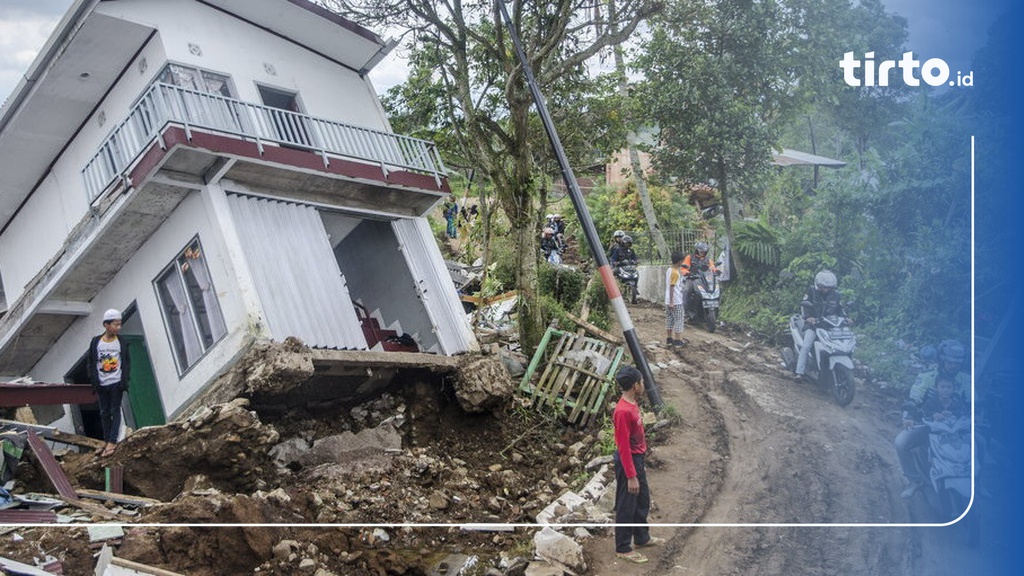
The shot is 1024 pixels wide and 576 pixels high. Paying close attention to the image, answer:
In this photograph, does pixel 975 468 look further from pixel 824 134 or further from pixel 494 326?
pixel 494 326

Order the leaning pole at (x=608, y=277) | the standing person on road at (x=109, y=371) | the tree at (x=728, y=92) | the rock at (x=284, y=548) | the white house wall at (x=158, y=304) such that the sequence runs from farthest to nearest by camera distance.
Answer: the white house wall at (x=158, y=304) < the standing person on road at (x=109, y=371) < the leaning pole at (x=608, y=277) < the tree at (x=728, y=92) < the rock at (x=284, y=548)

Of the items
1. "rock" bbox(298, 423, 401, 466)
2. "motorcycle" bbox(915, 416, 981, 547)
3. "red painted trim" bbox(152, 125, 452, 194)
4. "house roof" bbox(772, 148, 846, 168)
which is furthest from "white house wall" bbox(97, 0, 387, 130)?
"motorcycle" bbox(915, 416, 981, 547)

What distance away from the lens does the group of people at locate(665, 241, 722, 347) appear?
205 inches

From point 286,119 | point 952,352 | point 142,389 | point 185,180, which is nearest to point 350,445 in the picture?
point 142,389

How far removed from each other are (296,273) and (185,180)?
92cm

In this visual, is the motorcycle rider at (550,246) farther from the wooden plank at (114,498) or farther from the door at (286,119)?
the wooden plank at (114,498)

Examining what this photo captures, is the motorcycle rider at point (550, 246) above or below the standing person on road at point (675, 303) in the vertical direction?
above

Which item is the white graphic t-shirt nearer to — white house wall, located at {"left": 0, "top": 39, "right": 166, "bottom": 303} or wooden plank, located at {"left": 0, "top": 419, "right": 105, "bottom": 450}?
wooden plank, located at {"left": 0, "top": 419, "right": 105, "bottom": 450}

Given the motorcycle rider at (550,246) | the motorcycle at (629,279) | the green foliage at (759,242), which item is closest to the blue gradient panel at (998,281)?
the green foliage at (759,242)

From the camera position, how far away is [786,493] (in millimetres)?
4512

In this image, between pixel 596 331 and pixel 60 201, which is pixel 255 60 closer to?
pixel 60 201

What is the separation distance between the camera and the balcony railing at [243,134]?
16.7 ft

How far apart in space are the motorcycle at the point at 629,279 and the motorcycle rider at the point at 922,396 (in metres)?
1.70

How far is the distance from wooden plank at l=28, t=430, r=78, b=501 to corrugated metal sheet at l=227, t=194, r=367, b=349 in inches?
54.9
